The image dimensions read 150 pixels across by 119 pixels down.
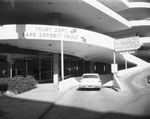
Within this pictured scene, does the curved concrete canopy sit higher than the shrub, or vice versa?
the curved concrete canopy

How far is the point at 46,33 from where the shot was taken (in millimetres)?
17375

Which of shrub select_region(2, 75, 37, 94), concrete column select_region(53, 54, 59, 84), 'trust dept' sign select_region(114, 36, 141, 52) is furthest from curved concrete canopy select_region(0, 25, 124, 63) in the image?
shrub select_region(2, 75, 37, 94)

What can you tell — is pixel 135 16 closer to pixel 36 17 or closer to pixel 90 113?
pixel 36 17

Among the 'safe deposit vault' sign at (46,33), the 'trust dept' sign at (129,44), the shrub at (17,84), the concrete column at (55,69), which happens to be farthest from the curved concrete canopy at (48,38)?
the shrub at (17,84)

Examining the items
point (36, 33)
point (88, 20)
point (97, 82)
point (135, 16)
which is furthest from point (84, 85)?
point (135, 16)

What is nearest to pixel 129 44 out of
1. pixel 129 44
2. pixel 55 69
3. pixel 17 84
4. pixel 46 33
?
pixel 129 44

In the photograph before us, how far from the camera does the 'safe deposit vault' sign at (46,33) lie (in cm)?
1708

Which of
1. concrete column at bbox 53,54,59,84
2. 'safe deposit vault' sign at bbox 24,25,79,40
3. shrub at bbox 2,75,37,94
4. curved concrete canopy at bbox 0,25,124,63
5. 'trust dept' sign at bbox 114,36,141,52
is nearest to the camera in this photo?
shrub at bbox 2,75,37,94

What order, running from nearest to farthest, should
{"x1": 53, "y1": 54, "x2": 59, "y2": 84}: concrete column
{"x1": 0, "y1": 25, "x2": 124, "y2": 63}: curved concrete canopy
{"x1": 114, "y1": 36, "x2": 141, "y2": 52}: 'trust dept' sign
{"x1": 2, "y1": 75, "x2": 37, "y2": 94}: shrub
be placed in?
1. {"x1": 2, "y1": 75, "x2": 37, "y2": 94}: shrub
2. {"x1": 0, "y1": 25, "x2": 124, "y2": 63}: curved concrete canopy
3. {"x1": 114, "y1": 36, "x2": 141, "y2": 52}: 'trust dept' sign
4. {"x1": 53, "y1": 54, "x2": 59, "y2": 84}: concrete column

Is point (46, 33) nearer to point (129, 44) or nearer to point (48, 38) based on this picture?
point (48, 38)

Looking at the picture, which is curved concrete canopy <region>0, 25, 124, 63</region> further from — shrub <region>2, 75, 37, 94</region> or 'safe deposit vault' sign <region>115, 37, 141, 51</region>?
shrub <region>2, 75, 37, 94</region>

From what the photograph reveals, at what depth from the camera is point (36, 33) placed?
17.1 meters

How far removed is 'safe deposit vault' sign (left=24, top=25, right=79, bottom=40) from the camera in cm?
1708

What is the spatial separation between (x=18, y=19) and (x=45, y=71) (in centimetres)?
976
